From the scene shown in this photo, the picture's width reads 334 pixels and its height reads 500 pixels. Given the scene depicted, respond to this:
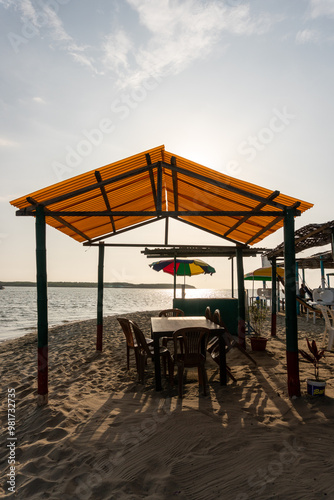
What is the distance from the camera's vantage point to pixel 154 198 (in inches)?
275

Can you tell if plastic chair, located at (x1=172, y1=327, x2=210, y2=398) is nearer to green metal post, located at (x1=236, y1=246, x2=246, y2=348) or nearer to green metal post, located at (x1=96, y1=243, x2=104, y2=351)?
green metal post, located at (x1=96, y1=243, x2=104, y2=351)

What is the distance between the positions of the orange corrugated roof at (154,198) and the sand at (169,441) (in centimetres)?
254

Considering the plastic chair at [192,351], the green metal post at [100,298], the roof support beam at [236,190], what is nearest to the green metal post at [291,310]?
the roof support beam at [236,190]

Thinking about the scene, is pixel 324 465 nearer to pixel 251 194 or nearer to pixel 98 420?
pixel 98 420

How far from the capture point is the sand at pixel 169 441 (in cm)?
253

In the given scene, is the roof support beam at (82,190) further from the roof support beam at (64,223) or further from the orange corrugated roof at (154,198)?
the roof support beam at (64,223)

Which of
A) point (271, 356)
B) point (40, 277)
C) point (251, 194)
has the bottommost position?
point (271, 356)

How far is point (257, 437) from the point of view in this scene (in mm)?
3230

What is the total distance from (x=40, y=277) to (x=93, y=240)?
11.0ft

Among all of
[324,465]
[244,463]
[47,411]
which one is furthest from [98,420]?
[324,465]

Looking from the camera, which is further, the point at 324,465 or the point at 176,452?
the point at 176,452

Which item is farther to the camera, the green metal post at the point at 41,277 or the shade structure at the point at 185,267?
the shade structure at the point at 185,267

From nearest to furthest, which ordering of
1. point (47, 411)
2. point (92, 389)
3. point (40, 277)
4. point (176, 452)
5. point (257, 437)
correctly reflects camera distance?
1. point (176, 452)
2. point (257, 437)
3. point (47, 411)
4. point (40, 277)
5. point (92, 389)

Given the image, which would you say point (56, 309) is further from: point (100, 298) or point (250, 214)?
point (250, 214)
